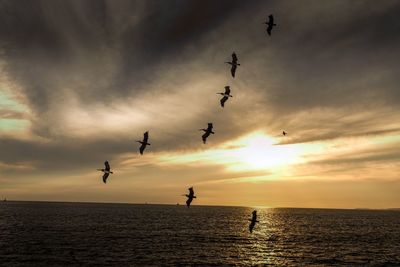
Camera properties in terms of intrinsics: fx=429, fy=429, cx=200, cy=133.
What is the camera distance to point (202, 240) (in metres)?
98.4

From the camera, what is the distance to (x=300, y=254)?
78812mm

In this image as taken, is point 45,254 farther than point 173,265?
Yes

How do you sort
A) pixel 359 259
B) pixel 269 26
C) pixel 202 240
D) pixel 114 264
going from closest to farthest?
pixel 269 26, pixel 114 264, pixel 359 259, pixel 202 240

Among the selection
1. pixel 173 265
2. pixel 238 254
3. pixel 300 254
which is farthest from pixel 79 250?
pixel 300 254

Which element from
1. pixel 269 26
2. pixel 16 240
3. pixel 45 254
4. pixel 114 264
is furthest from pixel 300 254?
pixel 16 240

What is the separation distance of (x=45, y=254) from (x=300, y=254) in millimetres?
44657

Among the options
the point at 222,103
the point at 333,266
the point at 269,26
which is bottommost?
the point at 333,266

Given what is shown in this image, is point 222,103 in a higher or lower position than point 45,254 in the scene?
higher

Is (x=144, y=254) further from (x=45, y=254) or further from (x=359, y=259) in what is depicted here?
(x=359, y=259)

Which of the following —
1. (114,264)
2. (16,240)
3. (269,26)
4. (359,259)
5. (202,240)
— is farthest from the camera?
(202,240)

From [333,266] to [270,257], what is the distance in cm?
1174

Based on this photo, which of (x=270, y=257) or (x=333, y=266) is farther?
(x=270, y=257)

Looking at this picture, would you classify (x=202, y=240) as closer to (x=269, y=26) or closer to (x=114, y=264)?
(x=114, y=264)

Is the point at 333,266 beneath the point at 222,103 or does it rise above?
beneath
